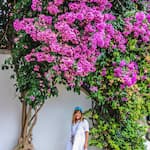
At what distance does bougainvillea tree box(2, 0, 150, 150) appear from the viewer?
459cm

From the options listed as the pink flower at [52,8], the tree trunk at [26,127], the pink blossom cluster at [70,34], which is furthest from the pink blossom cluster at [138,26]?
the tree trunk at [26,127]

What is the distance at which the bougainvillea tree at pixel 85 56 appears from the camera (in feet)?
15.0

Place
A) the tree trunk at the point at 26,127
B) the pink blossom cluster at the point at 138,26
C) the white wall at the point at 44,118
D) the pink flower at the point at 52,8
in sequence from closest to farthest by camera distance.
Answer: the pink flower at the point at 52,8 → the pink blossom cluster at the point at 138,26 → the tree trunk at the point at 26,127 → the white wall at the point at 44,118

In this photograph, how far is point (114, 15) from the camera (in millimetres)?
5309

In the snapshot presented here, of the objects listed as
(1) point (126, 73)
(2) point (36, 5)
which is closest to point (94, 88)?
(1) point (126, 73)

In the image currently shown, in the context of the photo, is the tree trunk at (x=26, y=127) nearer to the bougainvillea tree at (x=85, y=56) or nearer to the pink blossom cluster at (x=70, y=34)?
the bougainvillea tree at (x=85, y=56)

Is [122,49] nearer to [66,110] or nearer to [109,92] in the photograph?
[109,92]

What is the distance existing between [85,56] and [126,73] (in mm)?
746

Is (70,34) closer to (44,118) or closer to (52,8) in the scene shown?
(52,8)

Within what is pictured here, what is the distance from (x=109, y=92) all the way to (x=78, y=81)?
92 cm

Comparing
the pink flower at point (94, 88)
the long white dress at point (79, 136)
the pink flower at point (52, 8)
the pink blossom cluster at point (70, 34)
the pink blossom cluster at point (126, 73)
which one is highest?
the pink flower at point (52, 8)

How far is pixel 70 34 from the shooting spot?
180 inches

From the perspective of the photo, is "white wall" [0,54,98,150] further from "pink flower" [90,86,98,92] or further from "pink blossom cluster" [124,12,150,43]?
"pink blossom cluster" [124,12,150,43]

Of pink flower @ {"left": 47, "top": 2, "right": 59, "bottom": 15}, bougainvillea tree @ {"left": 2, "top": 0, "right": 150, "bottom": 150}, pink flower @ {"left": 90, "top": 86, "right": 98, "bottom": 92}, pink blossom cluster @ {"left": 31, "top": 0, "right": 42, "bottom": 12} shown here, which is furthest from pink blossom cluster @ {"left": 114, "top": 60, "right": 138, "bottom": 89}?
pink blossom cluster @ {"left": 31, "top": 0, "right": 42, "bottom": 12}
